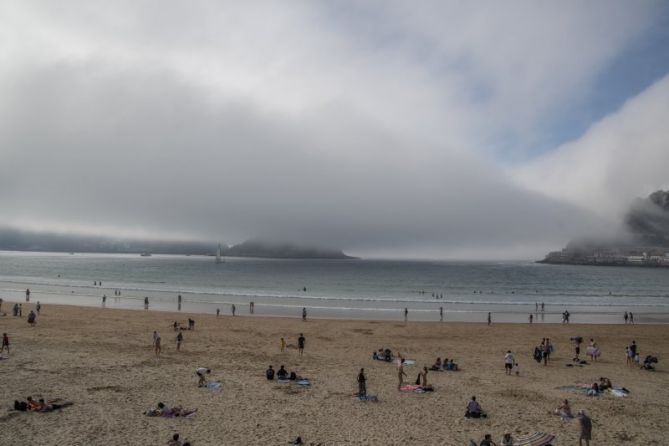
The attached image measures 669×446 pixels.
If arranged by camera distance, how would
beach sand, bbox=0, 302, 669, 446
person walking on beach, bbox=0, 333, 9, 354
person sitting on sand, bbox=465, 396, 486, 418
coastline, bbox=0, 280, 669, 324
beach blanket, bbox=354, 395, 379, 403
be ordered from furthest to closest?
1. coastline, bbox=0, 280, 669, 324
2. person walking on beach, bbox=0, 333, 9, 354
3. beach blanket, bbox=354, 395, 379, 403
4. person sitting on sand, bbox=465, 396, 486, 418
5. beach sand, bbox=0, 302, 669, 446

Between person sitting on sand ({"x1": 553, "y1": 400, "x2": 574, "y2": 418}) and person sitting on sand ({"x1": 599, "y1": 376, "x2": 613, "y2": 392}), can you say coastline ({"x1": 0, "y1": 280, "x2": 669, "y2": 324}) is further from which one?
person sitting on sand ({"x1": 553, "y1": 400, "x2": 574, "y2": 418})

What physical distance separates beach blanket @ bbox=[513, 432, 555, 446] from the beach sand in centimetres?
77

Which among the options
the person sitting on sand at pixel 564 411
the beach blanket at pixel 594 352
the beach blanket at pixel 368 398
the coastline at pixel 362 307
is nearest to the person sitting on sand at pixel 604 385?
the person sitting on sand at pixel 564 411

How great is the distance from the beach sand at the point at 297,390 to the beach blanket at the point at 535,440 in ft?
2.53

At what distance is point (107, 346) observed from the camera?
26.3m

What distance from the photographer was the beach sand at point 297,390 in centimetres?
1412

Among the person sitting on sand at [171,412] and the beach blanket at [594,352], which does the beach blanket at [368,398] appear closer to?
the person sitting on sand at [171,412]

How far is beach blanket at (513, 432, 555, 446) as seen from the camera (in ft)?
42.7

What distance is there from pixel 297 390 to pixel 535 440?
31.2 feet

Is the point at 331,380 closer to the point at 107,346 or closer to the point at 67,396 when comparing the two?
the point at 67,396

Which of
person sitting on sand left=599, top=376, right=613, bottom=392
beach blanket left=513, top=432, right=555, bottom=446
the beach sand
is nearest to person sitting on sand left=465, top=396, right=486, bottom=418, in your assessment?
the beach sand

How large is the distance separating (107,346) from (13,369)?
6.30 m

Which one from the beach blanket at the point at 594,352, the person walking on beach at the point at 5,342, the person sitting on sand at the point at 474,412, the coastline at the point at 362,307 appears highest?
the person walking on beach at the point at 5,342

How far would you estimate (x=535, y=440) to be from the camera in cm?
1319
